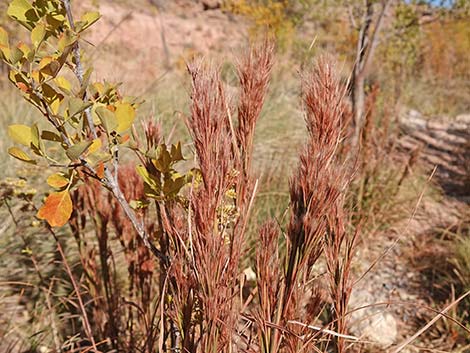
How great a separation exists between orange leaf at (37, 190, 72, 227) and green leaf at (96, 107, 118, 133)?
13 cm

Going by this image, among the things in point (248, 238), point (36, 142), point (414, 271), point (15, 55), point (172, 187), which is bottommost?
point (414, 271)

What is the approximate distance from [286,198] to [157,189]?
6.41 ft

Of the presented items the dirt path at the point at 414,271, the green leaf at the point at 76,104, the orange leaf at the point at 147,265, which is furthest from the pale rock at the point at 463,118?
the green leaf at the point at 76,104

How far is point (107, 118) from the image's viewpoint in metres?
0.68

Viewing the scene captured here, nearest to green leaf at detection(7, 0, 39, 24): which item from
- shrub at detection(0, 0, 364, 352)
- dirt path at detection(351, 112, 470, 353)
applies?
shrub at detection(0, 0, 364, 352)

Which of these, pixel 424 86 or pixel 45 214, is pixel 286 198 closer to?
pixel 45 214

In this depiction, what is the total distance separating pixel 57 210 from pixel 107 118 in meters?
0.17

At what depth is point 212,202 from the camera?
61cm

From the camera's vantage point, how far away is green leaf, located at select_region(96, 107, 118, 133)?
67 cm

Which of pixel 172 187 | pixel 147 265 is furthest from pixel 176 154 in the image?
pixel 147 265

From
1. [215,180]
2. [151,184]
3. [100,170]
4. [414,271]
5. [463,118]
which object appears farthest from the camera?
[463,118]

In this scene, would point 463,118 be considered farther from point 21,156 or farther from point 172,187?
point 21,156

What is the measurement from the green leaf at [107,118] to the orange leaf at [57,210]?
0.42 feet

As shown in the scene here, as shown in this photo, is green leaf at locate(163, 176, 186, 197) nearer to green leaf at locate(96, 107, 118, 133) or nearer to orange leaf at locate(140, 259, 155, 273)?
green leaf at locate(96, 107, 118, 133)
